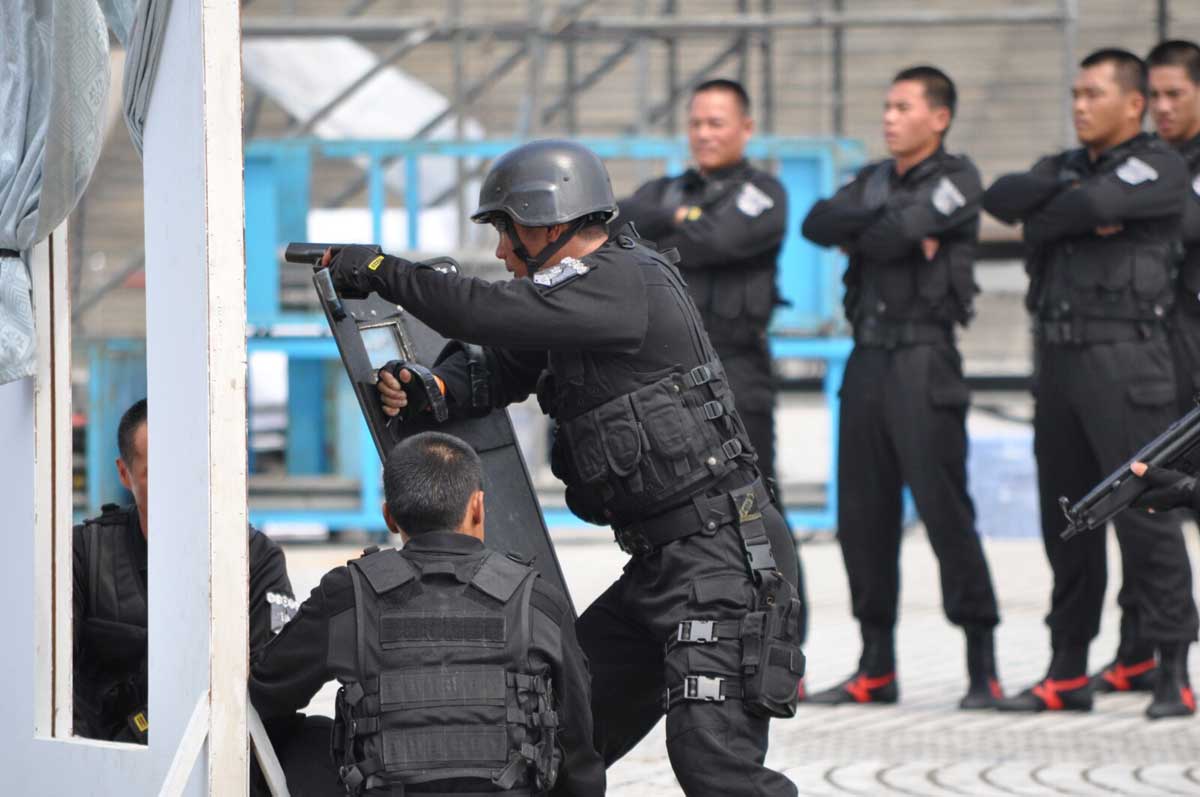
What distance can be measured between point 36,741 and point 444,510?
1.19 meters

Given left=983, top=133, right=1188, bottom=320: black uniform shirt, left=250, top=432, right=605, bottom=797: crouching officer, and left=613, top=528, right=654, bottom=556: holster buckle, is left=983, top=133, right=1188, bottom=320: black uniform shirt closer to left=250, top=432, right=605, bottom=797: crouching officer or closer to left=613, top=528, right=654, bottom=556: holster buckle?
left=613, top=528, right=654, bottom=556: holster buckle

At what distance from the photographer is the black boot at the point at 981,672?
21.5 feet

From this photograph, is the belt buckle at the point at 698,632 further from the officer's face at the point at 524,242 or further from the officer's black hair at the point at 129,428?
the officer's black hair at the point at 129,428

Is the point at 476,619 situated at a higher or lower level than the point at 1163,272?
lower

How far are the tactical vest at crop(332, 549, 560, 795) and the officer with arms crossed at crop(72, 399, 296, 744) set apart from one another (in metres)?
0.84

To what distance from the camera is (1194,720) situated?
629 cm

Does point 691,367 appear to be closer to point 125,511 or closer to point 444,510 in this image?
point 444,510

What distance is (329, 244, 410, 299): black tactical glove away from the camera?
13.0ft

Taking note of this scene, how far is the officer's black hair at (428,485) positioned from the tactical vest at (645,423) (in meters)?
0.41

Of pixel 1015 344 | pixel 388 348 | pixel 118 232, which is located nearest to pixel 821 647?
pixel 388 348

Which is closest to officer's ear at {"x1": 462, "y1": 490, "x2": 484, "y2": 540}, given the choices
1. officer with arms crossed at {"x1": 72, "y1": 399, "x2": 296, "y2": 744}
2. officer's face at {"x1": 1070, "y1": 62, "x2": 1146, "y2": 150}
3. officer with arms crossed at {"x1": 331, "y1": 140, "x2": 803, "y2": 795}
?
officer with arms crossed at {"x1": 331, "y1": 140, "x2": 803, "y2": 795}

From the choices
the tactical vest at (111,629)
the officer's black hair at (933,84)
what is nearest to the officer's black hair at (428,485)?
the tactical vest at (111,629)

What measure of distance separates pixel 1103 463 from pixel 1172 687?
2.47 ft

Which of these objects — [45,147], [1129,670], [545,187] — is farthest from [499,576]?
[1129,670]
